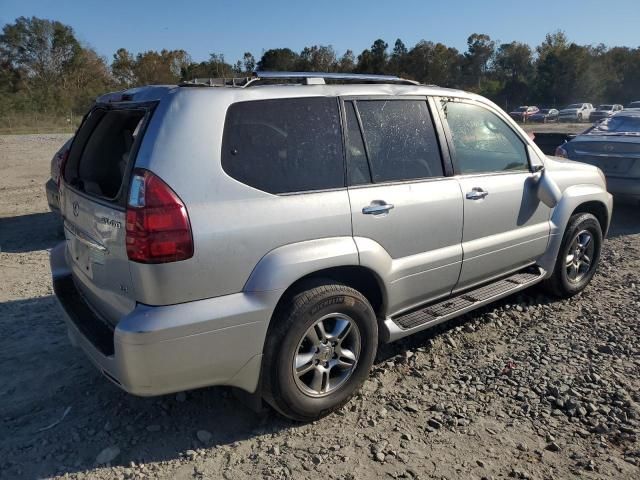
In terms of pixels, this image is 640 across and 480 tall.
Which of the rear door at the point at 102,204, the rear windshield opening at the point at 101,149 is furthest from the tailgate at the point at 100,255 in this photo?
the rear windshield opening at the point at 101,149

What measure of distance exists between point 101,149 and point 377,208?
6.17 ft

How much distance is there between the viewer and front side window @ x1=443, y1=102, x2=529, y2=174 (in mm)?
3918

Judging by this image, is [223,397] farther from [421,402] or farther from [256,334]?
[421,402]

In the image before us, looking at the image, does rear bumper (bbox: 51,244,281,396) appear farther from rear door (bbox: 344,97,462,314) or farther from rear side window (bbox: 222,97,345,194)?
rear door (bbox: 344,97,462,314)

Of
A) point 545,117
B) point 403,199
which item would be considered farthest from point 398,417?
point 545,117

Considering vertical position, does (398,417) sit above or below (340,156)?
below

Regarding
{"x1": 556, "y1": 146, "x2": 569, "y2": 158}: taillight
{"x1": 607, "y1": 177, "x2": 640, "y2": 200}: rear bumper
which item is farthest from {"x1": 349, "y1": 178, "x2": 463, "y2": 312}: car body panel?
{"x1": 556, "y1": 146, "x2": 569, "y2": 158}: taillight

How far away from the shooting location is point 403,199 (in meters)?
3.39

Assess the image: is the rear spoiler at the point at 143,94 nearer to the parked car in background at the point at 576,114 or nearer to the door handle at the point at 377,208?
the door handle at the point at 377,208

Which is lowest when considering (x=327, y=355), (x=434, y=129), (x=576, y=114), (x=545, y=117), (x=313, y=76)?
(x=545, y=117)

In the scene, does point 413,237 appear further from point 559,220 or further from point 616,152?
point 616,152

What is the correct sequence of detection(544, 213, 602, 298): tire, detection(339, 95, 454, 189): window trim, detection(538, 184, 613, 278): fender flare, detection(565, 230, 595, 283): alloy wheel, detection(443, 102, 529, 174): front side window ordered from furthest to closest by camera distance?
detection(565, 230, 595, 283): alloy wheel < detection(544, 213, 602, 298): tire < detection(538, 184, 613, 278): fender flare < detection(443, 102, 529, 174): front side window < detection(339, 95, 454, 189): window trim

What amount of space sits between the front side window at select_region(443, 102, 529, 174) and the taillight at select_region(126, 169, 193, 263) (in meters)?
2.11

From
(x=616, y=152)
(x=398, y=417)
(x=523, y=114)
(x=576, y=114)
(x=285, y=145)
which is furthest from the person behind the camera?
(x=523, y=114)
